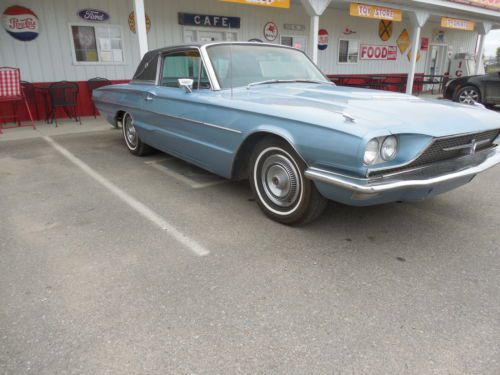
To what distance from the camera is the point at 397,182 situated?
8.50ft

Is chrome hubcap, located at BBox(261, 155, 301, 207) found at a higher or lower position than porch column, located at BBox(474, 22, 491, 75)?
lower

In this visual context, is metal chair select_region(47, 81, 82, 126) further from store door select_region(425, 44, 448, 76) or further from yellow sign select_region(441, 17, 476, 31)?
store door select_region(425, 44, 448, 76)

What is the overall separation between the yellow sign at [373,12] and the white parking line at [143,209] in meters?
9.39

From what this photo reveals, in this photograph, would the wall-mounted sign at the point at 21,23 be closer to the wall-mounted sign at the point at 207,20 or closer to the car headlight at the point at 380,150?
the wall-mounted sign at the point at 207,20

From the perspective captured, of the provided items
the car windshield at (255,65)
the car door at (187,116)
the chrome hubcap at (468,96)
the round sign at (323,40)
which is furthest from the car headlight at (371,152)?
the round sign at (323,40)

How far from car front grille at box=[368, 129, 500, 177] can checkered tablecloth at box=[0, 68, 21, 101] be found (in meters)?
8.06

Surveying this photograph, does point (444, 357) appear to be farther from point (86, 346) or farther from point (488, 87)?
point (488, 87)

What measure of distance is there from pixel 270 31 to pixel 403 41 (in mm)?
8207

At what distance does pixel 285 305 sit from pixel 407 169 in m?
1.31

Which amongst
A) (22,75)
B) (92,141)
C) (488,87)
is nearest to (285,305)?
(92,141)

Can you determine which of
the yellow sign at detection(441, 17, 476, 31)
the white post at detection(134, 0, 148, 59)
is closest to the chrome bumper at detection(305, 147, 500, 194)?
the white post at detection(134, 0, 148, 59)

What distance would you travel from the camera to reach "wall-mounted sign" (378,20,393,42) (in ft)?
53.8

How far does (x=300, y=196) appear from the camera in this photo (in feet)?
10.4

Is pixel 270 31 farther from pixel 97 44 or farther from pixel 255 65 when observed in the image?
pixel 255 65
